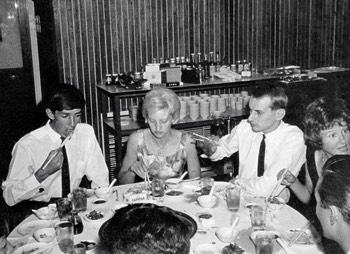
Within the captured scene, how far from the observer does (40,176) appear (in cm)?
300

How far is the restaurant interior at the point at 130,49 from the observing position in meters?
5.23

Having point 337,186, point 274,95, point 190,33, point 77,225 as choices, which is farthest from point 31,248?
point 190,33

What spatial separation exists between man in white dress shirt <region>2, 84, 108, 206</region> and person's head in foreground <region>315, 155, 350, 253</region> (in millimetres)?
1951

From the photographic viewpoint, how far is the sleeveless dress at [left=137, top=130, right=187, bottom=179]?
11.4ft

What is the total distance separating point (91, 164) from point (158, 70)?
6.31 ft

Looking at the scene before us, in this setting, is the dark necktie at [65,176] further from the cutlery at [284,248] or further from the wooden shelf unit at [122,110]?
the cutlery at [284,248]

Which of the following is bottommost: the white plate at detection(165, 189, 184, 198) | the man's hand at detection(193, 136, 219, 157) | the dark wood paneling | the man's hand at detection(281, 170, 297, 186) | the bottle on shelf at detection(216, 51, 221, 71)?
the white plate at detection(165, 189, 184, 198)

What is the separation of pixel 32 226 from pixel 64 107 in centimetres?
101

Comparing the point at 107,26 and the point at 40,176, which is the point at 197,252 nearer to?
the point at 40,176

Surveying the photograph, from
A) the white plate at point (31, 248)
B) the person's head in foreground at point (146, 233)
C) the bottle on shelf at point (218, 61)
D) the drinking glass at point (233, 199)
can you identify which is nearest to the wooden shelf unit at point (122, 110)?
the bottle on shelf at point (218, 61)

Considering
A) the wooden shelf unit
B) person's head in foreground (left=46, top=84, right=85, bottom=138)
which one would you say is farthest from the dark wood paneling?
person's head in foreground (left=46, top=84, right=85, bottom=138)

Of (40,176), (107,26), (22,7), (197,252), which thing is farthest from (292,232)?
(22,7)

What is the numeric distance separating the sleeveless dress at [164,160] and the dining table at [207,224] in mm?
461

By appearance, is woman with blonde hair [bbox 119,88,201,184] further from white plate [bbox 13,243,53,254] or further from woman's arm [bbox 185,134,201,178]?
white plate [bbox 13,243,53,254]
